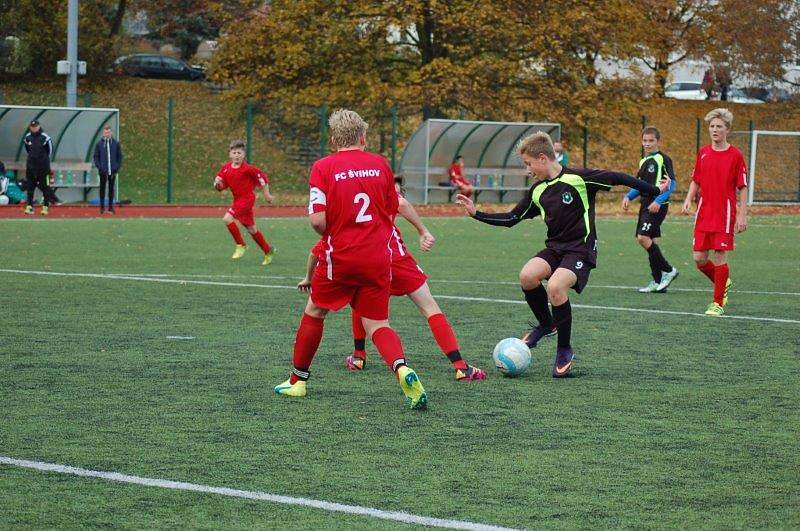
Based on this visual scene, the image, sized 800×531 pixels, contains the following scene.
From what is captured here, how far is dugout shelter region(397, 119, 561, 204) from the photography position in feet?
111

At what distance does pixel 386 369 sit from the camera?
860 cm

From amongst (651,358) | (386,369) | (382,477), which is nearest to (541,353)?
(651,358)

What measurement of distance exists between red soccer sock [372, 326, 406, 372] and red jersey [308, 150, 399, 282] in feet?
1.06

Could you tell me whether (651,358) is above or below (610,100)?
below

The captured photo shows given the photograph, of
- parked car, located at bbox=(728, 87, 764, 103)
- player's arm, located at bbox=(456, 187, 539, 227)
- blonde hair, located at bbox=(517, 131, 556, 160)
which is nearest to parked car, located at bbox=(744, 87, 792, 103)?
parked car, located at bbox=(728, 87, 764, 103)

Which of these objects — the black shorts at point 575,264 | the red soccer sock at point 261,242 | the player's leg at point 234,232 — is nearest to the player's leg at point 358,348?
the black shorts at point 575,264

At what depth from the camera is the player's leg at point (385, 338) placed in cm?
695

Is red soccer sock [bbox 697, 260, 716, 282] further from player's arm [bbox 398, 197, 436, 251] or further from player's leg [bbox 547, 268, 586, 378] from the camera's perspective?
player's arm [bbox 398, 197, 436, 251]

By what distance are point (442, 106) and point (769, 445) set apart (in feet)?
105

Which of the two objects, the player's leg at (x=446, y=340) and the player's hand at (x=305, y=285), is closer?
the player's hand at (x=305, y=285)

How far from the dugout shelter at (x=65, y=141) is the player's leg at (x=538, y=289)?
2274 centimetres

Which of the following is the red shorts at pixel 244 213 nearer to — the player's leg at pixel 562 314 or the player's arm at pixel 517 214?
the player's arm at pixel 517 214

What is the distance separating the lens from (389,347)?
7.09 meters

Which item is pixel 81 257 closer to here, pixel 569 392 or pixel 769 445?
pixel 569 392
